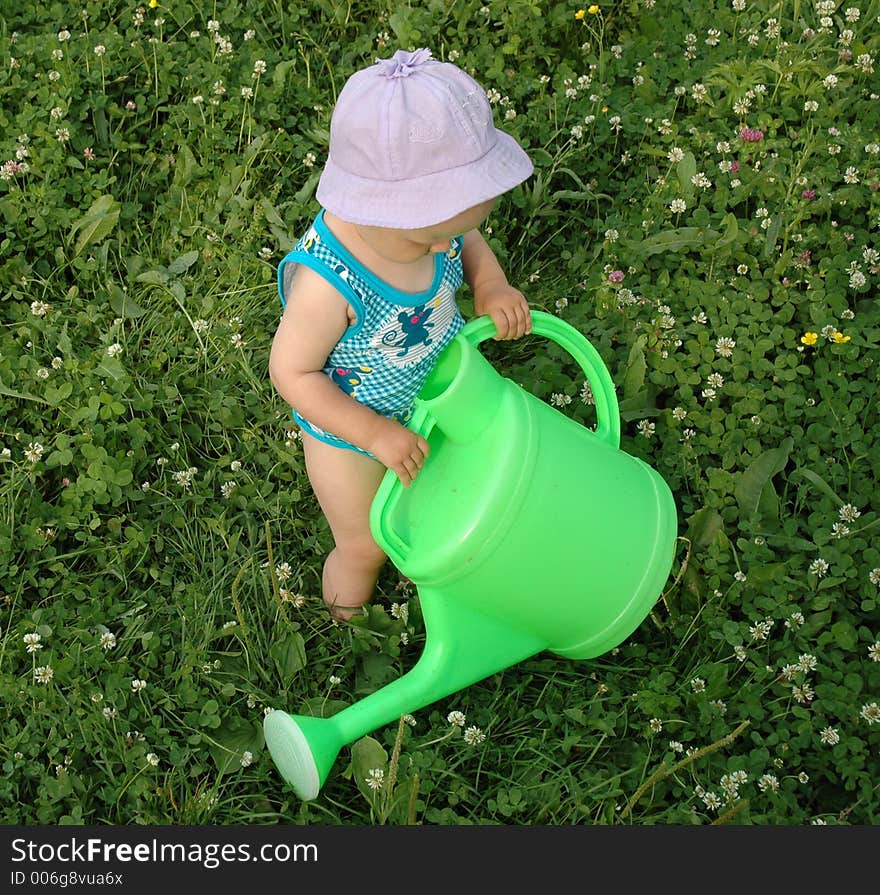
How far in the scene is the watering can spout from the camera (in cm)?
193

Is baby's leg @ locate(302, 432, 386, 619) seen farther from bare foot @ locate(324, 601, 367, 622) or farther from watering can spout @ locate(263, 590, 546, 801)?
watering can spout @ locate(263, 590, 546, 801)

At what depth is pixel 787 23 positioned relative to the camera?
3.02 m

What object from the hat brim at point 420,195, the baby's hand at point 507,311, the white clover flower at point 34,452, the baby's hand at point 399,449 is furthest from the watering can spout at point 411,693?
the white clover flower at point 34,452

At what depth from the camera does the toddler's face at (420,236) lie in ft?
5.69

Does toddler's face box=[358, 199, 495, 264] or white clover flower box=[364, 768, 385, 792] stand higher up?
toddler's face box=[358, 199, 495, 264]

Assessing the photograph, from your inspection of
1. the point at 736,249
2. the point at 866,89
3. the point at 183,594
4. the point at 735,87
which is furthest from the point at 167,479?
the point at 866,89

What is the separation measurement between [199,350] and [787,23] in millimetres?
1729

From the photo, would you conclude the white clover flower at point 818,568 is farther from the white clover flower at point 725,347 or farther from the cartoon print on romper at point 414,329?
the cartoon print on romper at point 414,329

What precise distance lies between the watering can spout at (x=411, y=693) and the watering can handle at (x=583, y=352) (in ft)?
1.31

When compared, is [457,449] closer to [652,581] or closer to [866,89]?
[652,581]

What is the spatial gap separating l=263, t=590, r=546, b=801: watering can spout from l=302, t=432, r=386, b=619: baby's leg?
0.28 metres

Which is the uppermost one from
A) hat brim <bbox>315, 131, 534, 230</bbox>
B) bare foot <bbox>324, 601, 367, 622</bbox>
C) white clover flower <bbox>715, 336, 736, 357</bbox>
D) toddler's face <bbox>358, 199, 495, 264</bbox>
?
hat brim <bbox>315, 131, 534, 230</bbox>

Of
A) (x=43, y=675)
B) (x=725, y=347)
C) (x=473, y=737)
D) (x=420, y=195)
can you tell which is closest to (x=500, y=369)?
(x=725, y=347)

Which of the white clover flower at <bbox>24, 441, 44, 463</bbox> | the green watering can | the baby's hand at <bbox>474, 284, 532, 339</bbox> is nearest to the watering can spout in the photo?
the green watering can
